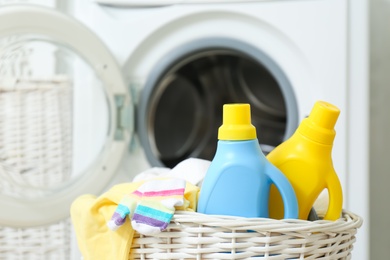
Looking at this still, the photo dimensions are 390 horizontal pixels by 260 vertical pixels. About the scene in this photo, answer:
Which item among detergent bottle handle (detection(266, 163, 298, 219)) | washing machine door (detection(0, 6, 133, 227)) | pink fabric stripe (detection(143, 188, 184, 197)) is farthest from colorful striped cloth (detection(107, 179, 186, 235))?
washing machine door (detection(0, 6, 133, 227))

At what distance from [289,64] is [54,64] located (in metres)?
0.53

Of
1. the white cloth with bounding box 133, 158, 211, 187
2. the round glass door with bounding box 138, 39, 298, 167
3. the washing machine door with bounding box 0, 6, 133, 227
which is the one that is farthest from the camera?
the round glass door with bounding box 138, 39, 298, 167

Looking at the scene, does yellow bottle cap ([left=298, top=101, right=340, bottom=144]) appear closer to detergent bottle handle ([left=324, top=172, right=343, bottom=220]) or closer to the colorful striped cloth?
detergent bottle handle ([left=324, top=172, right=343, bottom=220])

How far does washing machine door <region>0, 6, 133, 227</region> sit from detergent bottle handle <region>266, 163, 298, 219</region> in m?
0.54

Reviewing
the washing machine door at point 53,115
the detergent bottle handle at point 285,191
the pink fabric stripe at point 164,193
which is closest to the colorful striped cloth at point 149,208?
the pink fabric stripe at point 164,193

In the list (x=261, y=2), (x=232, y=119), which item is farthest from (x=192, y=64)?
(x=232, y=119)

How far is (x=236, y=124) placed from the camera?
0.66 m

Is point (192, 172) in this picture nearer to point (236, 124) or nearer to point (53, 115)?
point (236, 124)

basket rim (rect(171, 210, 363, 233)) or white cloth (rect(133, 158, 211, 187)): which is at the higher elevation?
white cloth (rect(133, 158, 211, 187))

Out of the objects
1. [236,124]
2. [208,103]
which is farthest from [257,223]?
[208,103]

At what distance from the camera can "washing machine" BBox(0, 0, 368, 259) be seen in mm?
1053

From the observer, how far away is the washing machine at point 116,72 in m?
1.05

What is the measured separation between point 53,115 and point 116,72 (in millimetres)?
173

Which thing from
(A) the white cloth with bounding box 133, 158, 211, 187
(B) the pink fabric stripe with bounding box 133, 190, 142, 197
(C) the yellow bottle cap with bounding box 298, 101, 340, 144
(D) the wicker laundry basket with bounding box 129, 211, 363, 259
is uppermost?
(C) the yellow bottle cap with bounding box 298, 101, 340, 144
